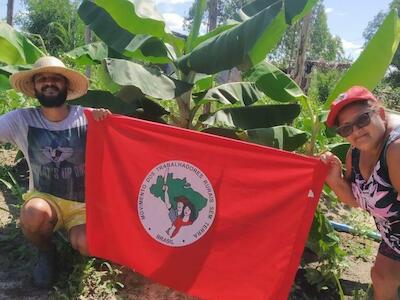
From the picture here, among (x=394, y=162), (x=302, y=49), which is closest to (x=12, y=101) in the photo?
(x=302, y=49)

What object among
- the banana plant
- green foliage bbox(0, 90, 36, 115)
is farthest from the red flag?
green foliage bbox(0, 90, 36, 115)

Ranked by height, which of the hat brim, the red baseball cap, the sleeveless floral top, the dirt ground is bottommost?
the dirt ground

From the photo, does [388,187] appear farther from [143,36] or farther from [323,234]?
[143,36]

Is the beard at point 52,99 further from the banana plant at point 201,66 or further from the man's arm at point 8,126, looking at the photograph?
the banana plant at point 201,66

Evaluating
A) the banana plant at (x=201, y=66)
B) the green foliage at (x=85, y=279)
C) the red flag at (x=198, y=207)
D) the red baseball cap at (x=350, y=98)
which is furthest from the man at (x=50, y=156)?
the red baseball cap at (x=350, y=98)

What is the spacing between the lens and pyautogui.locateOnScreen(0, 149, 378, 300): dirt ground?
11.2 feet

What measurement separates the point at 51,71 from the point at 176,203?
1.27 metres

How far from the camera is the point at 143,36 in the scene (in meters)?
4.07

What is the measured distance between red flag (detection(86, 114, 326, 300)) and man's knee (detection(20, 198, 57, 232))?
0.97 feet

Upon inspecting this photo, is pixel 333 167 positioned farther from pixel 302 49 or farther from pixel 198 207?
pixel 302 49

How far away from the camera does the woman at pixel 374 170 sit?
8.15 ft

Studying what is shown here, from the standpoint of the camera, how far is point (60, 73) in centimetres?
342

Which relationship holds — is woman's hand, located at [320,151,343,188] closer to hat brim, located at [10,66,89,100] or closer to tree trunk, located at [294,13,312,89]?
hat brim, located at [10,66,89,100]

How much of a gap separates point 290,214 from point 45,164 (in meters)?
1.71
